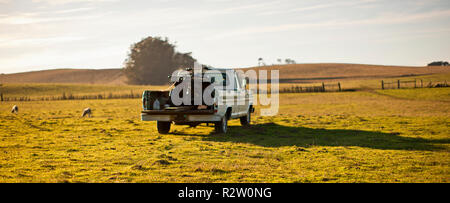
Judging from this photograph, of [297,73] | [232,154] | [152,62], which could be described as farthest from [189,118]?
[297,73]

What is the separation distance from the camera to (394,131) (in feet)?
52.3

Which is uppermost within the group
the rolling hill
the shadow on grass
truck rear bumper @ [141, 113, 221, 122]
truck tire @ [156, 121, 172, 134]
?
the rolling hill

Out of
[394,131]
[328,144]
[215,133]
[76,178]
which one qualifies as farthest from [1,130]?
[394,131]

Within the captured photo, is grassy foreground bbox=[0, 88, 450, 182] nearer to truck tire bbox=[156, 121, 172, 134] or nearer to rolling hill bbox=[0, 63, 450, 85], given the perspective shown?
truck tire bbox=[156, 121, 172, 134]

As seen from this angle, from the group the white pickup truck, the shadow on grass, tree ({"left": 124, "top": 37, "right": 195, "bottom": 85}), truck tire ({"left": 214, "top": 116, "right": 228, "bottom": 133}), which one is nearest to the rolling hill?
tree ({"left": 124, "top": 37, "right": 195, "bottom": 85})

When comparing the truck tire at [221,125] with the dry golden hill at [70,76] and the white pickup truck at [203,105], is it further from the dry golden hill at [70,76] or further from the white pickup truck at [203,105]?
the dry golden hill at [70,76]

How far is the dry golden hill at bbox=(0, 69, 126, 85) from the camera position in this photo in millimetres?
133875

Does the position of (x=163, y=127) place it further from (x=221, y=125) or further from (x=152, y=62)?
(x=152, y=62)

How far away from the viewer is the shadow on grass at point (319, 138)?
41.5 ft

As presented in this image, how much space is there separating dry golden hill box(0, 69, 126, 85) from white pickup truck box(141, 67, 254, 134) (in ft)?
383

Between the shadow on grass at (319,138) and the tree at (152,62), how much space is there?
9038 centimetres

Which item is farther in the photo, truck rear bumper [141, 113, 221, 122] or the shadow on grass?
truck rear bumper [141, 113, 221, 122]

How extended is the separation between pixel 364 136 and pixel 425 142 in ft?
6.97

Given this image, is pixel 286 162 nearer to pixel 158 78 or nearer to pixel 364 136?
pixel 364 136
